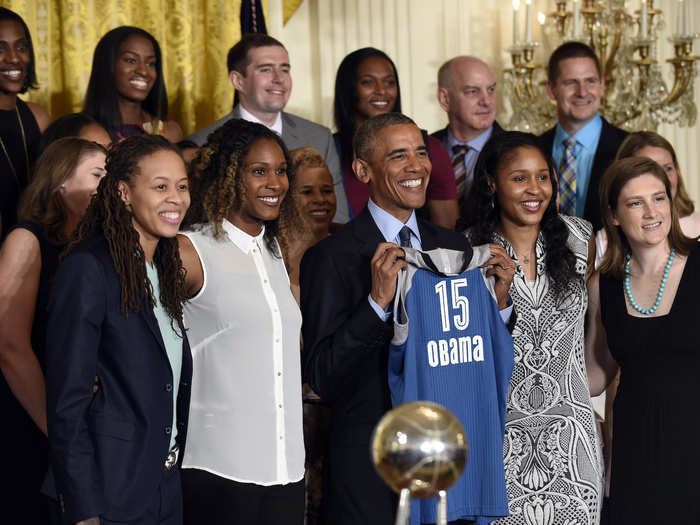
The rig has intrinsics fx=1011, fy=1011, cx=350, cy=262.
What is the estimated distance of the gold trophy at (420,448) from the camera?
4.23ft

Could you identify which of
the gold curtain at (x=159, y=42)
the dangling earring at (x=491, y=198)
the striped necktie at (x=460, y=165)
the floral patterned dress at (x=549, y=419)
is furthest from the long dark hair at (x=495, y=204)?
the gold curtain at (x=159, y=42)

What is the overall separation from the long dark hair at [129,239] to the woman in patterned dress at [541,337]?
3.72 ft

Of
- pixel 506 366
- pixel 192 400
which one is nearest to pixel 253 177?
pixel 192 400

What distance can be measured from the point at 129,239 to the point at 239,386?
1.70ft

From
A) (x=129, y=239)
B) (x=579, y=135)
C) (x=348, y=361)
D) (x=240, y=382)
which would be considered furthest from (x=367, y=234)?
(x=579, y=135)

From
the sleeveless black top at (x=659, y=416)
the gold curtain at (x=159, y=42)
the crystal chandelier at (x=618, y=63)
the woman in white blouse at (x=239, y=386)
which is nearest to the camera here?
the woman in white blouse at (x=239, y=386)

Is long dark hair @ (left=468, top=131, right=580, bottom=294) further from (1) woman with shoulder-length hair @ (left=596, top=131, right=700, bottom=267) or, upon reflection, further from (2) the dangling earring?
(1) woman with shoulder-length hair @ (left=596, top=131, right=700, bottom=267)

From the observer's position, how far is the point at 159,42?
5.16m

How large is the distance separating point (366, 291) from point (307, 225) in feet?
3.19

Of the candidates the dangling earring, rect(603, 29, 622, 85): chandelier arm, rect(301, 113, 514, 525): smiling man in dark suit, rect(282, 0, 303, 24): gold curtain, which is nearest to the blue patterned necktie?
rect(301, 113, 514, 525): smiling man in dark suit

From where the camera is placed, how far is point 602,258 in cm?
344

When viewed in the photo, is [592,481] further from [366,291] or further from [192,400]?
[192,400]

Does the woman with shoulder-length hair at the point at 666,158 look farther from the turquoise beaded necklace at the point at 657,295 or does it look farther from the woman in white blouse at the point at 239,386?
the woman in white blouse at the point at 239,386

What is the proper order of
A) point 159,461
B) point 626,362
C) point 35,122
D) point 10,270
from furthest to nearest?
point 35,122 < point 626,362 < point 10,270 < point 159,461
